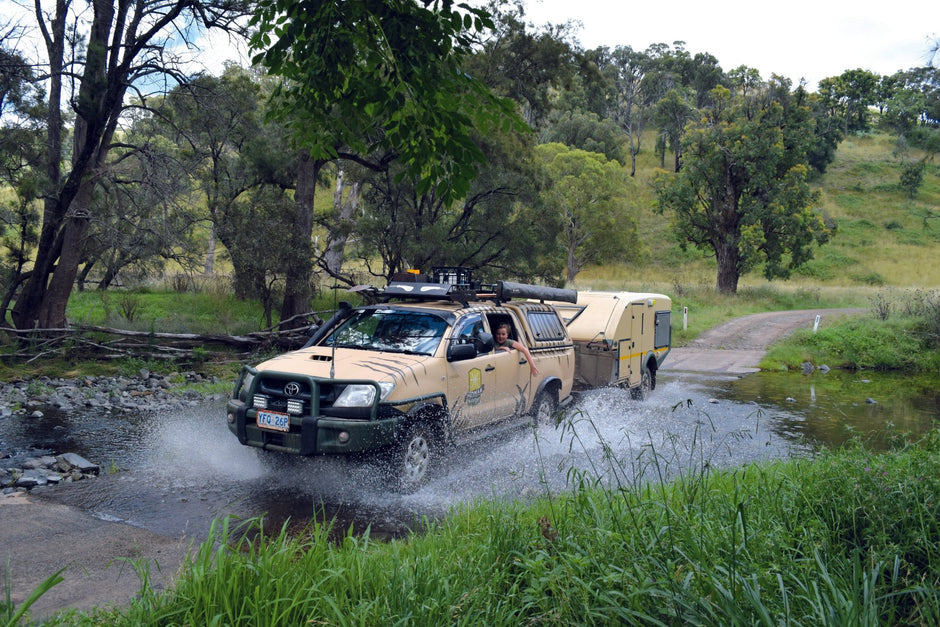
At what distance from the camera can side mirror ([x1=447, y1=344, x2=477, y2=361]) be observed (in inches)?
307

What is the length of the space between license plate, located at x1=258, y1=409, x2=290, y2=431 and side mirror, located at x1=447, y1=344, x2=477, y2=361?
1.84m

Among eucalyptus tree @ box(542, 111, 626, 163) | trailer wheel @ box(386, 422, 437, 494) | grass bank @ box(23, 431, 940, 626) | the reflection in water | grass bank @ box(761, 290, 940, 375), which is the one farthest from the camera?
eucalyptus tree @ box(542, 111, 626, 163)

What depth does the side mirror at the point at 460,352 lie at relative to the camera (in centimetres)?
779

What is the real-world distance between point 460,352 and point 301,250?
11422mm

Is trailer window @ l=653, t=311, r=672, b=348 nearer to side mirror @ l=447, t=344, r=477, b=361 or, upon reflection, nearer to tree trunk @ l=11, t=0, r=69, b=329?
side mirror @ l=447, t=344, r=477, b=361

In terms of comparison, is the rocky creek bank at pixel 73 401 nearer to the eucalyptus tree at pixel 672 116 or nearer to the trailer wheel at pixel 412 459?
the trailer wheel at pixel 412 459

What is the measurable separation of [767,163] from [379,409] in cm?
3487

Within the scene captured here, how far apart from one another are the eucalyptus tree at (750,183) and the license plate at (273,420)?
33731 millimetres

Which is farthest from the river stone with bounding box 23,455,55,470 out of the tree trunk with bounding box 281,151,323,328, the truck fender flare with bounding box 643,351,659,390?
the tree trunk with bounding box 281,151,323,328

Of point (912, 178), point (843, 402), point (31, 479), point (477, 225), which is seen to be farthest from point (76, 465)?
point (912, 178)

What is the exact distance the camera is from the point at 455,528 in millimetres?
4977

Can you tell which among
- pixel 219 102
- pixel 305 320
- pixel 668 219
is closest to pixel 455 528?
pixel 305 320

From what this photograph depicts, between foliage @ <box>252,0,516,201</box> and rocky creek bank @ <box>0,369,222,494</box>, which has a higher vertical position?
foliage @ <box>252,0,516,201</box>

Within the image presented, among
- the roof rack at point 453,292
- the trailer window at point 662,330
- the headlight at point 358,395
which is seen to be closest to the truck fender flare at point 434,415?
the headlight at point 358,395
